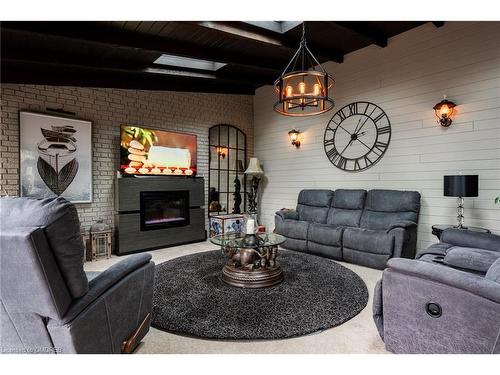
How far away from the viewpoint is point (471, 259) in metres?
2.08

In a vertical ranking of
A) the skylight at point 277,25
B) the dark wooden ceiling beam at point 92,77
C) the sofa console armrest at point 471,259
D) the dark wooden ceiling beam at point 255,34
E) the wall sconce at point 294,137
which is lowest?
the sofa console armrest at point 471,259

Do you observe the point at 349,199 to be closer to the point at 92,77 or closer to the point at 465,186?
the point at 465,186

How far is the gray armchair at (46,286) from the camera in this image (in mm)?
1192

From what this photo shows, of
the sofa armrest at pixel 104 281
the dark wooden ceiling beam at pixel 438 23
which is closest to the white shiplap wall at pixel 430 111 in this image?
the dark wooden ceiling beam at pixel 438 23

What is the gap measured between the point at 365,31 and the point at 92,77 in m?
4.10

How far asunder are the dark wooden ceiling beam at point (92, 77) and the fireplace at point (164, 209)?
1888 millimetres

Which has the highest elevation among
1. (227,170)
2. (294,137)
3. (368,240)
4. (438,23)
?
(438,23)

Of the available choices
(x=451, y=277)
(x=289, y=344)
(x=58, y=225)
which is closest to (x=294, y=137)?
(x=289, y=344)

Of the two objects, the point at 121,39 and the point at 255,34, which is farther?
the point at 255,34

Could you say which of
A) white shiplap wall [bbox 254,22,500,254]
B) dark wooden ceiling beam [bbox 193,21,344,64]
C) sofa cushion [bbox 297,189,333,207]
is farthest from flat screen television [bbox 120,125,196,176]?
white shiplap wall [bbox 254,22,500,254]

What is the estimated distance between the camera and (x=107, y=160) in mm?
4699

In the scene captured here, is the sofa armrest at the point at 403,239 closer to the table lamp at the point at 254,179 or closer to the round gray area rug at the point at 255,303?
the round gray area rug at the point at 255,303

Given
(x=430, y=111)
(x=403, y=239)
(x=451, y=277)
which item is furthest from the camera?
(x=430, y=111)
